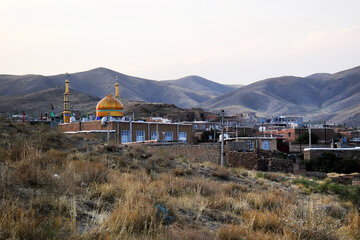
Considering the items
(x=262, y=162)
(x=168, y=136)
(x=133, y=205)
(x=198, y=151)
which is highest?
(x=168, y=136)

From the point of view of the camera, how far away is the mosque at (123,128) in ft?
141

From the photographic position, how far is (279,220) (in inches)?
318

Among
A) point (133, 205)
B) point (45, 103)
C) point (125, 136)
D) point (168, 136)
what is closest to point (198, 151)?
point (125, 136)

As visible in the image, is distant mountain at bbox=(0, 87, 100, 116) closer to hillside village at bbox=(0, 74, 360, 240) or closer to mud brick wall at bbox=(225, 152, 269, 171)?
mud brick wall at bbox=(225, 152, 269, 171)

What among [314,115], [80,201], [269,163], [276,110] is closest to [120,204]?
[80,201]

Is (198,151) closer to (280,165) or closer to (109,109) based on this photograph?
(280,165)

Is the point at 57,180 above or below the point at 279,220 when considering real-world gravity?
above

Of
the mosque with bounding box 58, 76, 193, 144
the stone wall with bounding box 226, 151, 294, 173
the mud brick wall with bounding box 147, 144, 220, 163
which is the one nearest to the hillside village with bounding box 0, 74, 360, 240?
the stone wall with bounding box 226, 151, 294, 173

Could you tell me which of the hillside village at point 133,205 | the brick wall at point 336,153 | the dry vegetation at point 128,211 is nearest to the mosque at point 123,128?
the brick wall at point 336,153

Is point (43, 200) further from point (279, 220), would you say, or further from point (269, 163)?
point (269, 163)

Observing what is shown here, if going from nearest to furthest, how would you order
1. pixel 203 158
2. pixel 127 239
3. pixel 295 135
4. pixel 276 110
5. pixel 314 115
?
pixel 127 239
pixel 203 158
pixel 295 135
pixel 314 115
pixel 276 110

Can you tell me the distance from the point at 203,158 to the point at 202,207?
991 inches

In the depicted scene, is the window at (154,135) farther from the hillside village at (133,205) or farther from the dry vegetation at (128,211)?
the dry vegetation at (128,211)

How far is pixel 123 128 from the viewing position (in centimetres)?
4362
